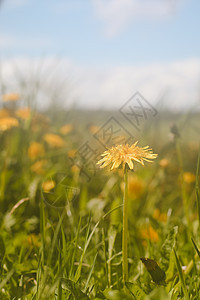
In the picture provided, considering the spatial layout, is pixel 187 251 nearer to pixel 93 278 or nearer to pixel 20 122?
pixel 93 278

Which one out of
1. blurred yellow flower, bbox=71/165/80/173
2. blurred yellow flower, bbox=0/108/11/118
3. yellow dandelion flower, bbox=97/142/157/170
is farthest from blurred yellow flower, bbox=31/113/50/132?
yellow dandelion flower, bbox=97/142/157/170

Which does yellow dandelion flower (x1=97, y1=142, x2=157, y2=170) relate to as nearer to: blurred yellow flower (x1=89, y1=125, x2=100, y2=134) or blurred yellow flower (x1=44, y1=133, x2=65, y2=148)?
blurred yellow flower (x1=44, y1=133, x2=65, y2=148)

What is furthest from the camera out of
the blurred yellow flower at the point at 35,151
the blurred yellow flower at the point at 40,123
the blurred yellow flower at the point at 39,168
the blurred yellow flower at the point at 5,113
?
the blurred yellow flower at the point at 40,123

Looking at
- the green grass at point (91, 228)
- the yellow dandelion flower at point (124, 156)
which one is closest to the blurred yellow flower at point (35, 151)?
the green grass at point (91, 228)

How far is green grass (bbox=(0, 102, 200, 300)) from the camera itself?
1.01m

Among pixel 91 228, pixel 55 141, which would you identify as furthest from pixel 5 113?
pixel 91 228

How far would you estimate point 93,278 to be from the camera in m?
1.17

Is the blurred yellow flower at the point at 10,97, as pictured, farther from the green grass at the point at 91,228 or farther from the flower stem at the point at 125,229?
the flower stem at the point at 125,229

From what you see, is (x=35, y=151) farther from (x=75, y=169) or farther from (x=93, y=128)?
(x=93, y=128)

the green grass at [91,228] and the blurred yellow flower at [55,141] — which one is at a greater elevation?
the blurred yellow flower at [55,141]

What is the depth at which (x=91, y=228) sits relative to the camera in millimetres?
1614

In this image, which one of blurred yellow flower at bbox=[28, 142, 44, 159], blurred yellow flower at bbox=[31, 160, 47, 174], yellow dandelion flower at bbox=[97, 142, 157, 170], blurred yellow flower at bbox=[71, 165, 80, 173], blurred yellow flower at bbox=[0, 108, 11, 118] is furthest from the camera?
blurred yellow flower at bbox=[0, 108, 11, 118]

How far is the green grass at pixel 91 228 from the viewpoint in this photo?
101 centimetres

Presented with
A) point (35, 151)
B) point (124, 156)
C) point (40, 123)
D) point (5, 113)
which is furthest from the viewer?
point (40, 123)
